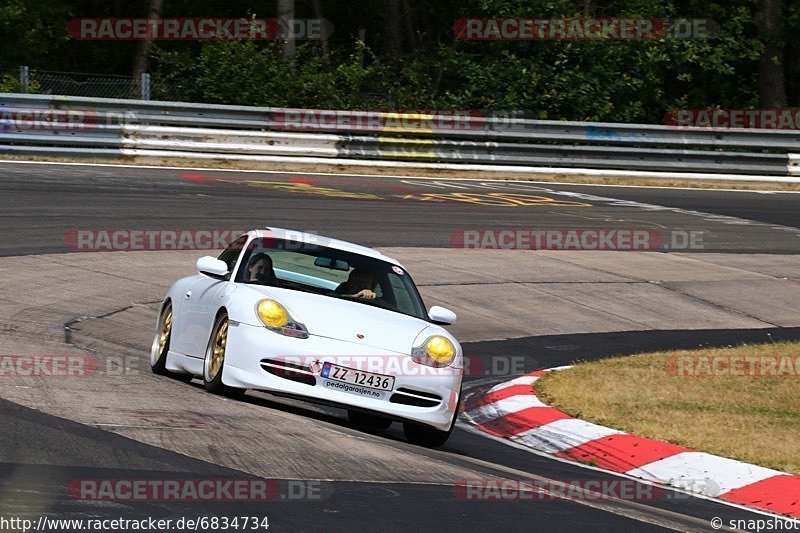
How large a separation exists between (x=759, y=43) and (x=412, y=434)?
25.6 metres

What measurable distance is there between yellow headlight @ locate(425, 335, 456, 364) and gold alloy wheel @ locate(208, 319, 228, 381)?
1345 mm

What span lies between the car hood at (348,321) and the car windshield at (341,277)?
0.28 meters

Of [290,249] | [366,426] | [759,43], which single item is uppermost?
[759,43]

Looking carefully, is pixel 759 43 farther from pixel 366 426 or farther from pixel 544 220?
pixel 366 426

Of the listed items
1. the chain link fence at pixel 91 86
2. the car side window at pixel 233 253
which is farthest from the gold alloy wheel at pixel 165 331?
the chain link fence at pixel 91 86

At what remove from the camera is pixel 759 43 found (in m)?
32.4

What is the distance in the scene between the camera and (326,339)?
8797 mm

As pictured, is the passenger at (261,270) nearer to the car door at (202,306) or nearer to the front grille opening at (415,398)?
the car door at (202,306)

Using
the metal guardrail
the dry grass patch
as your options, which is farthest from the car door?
the metal guardrail

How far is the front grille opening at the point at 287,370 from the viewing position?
28.4ft

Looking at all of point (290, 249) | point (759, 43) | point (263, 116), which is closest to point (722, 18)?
point (759, 43)

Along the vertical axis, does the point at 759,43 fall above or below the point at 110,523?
above

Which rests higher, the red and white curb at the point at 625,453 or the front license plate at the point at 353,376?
the front license plate at the point at 353,376

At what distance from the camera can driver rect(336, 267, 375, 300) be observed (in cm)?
991
